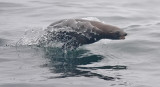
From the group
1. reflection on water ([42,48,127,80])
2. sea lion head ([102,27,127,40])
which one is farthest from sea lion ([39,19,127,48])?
reflection on water ([42,48,127,80])

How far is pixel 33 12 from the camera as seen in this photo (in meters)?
18.0

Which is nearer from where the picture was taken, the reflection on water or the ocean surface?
the ocean surface

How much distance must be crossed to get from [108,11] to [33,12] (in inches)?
121

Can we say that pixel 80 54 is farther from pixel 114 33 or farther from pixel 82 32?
pixel 114 33

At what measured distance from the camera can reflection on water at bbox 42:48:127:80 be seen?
10.1 m

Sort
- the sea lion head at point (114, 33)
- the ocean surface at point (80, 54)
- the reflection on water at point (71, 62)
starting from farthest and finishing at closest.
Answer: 1. the sea lion head at point (114, 33)
2. the reflection on water at point (71, 62)
3. the ocean surface at point (80, 54)

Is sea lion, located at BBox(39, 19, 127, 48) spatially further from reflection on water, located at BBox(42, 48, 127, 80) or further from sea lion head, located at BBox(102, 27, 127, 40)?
reflection on water, located at BBox(42, 48, 127, 80)

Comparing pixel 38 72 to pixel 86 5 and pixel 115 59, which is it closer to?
pixel 115 59

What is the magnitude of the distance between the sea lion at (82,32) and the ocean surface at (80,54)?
0.36 meters

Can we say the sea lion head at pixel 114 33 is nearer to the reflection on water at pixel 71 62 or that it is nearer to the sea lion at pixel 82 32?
the sea lion at pixel 82 32

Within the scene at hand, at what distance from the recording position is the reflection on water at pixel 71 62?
10.1 metres

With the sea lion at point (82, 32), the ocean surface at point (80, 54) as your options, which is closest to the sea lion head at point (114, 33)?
the sea lion at point (82, 32)

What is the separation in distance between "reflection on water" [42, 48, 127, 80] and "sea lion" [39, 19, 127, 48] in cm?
33

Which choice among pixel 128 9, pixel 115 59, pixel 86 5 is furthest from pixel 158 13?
pixel 115 59
